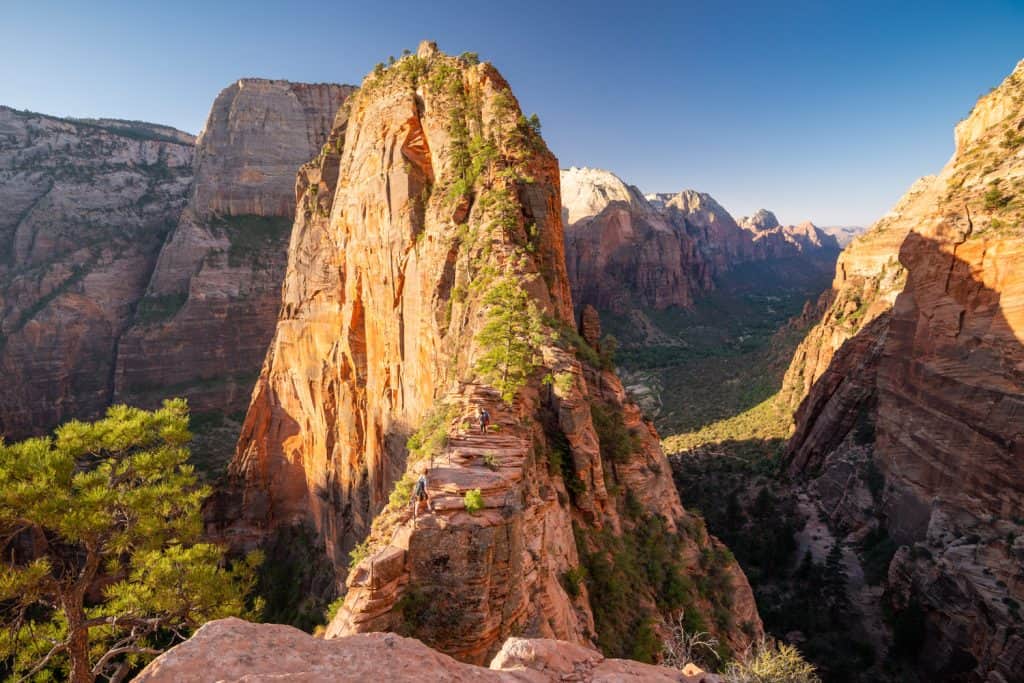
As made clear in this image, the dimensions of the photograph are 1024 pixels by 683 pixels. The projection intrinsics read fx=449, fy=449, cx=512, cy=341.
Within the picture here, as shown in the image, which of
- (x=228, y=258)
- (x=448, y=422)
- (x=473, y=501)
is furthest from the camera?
(x=228, y=258)

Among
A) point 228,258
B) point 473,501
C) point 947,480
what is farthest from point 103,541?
point 228,258

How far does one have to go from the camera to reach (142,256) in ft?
240

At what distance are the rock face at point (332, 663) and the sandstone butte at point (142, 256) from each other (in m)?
68.9

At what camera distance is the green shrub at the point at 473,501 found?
32.3 ft

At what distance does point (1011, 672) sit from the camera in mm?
20938

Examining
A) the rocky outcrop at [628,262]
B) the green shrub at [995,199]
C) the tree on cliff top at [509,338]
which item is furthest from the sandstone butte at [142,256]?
the green shrub at [995,199]

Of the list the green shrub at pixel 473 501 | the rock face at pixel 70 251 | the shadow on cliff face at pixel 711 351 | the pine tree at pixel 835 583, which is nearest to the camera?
the green shrub at pixel 473 501

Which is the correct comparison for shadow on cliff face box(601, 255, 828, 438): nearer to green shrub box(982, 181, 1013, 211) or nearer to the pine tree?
the pine tree

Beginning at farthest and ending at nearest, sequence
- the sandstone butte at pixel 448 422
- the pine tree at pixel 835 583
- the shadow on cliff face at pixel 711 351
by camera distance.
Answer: the shadow on cliff face at pixel 711 351, the pine tree at pixel 835 583, the sandstone butte at pixel 448 422

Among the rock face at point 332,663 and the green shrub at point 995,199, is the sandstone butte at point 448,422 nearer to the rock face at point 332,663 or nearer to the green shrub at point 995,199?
the rock face at point 332,663

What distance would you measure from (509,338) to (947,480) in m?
33.7

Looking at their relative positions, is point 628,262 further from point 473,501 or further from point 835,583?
point 473,501

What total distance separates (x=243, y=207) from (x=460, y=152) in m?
68.0

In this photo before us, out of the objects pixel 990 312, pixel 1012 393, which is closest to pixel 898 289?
pixel 990 312
